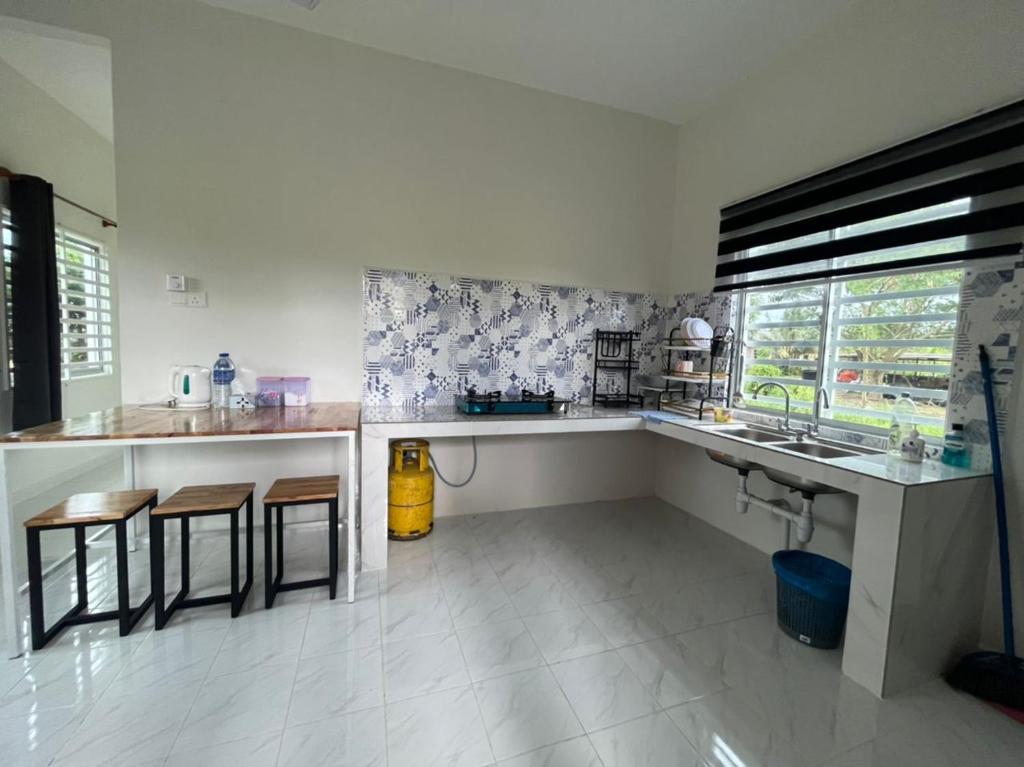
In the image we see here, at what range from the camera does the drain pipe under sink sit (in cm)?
206

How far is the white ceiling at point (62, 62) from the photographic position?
214 centimetres

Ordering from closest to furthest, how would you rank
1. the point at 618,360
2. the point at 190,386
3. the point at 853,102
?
the point at 853,102
the point at 190,386
the point at 618,360

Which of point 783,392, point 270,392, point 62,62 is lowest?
point 270,392

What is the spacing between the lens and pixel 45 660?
1538mm

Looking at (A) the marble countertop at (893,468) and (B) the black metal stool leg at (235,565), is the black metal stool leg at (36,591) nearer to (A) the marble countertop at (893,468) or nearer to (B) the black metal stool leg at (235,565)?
(B) the black metal stool leg at (235,565)

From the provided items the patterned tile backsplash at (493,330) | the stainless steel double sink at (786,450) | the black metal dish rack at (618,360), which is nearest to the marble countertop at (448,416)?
the patterned tile backsplash at (493,330)

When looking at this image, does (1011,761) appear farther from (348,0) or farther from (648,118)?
(348,0)

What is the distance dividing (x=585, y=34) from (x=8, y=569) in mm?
3610

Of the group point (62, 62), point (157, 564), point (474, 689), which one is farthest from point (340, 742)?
point (62, 62)

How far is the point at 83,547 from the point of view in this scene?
5.62ft

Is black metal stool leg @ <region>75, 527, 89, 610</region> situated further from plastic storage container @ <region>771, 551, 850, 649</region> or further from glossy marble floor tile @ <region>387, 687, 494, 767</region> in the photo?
plastic storage container @ <region>771, 551, 850, 649</region>

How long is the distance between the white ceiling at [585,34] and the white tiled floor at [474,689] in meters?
3.00

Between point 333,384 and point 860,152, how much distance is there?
3155 millimetres

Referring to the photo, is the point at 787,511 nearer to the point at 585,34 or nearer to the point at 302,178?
the point at 585,34
